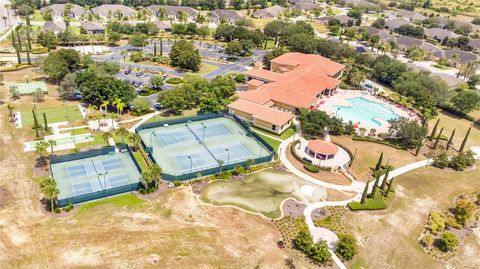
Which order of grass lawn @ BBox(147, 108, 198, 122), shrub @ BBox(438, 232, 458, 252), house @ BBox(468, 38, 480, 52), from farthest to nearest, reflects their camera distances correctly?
house @ BBox(468, 38, 480, 52), grass lawn @ BBox(147, 108, 198, 122), shrub @ BBox(438, 232, 458, 252)

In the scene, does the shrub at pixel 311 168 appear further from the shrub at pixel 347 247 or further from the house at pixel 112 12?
the house at pixel 112 12

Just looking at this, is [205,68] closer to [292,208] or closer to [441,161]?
[292,208]

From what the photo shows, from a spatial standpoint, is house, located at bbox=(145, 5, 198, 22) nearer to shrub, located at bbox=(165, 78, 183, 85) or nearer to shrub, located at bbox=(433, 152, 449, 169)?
shrub, located at bbox=(165, 78, 183, 85)

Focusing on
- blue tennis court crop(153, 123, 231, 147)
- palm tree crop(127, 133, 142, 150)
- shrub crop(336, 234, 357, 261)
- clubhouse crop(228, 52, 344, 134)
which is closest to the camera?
shrub crop(336, 234, 357, 261)

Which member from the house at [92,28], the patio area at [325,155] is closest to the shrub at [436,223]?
the patio area at [325,155]

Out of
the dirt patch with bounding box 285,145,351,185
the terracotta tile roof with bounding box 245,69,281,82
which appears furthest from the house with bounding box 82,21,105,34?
the dirt patch with bounding box 285,145,351,185

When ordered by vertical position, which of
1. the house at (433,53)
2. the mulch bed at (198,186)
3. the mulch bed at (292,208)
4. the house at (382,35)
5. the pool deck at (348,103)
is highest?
the house at (382,35)
